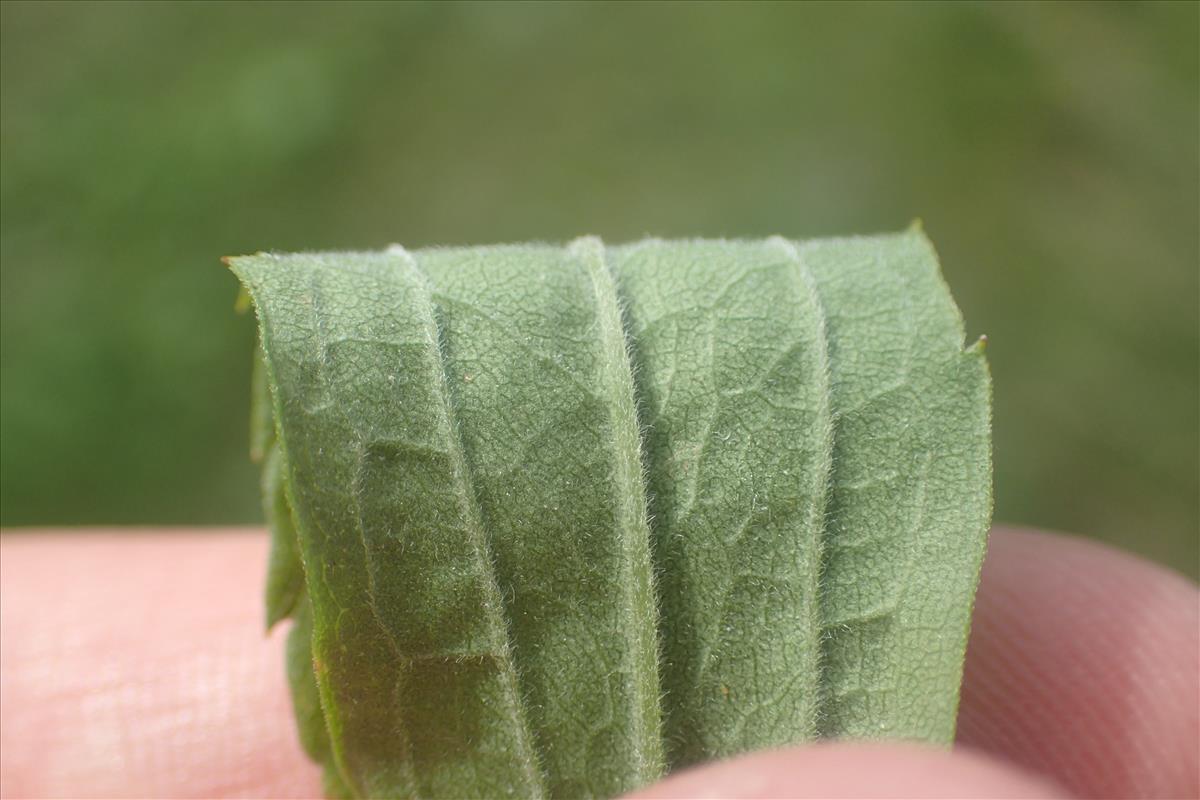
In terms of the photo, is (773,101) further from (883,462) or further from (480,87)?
(883,462)

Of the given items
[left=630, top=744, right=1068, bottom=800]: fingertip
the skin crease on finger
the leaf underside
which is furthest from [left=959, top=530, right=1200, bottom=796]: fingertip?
[left=630, top=744, right=1068, bottom=800]: fingertip

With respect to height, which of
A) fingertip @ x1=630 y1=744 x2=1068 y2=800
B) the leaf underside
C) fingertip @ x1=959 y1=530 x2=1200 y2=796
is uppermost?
the leaf underside

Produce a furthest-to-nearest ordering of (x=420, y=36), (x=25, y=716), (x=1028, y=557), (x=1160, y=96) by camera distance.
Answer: (x=420, y=36) → (x=1160, y=96) → (x=1028, y=557) → (x=25, y=716)

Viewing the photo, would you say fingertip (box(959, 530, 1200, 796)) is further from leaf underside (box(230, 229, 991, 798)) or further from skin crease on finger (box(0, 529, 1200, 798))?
leaf underside (box(230, 229, 991, 798))

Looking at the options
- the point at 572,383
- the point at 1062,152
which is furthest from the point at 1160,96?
the point at 572,383

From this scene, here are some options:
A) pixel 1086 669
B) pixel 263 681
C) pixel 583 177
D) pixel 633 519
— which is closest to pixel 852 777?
pixel 633 519

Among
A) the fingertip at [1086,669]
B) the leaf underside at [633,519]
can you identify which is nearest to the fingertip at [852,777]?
the leaf underside at [633,519]
